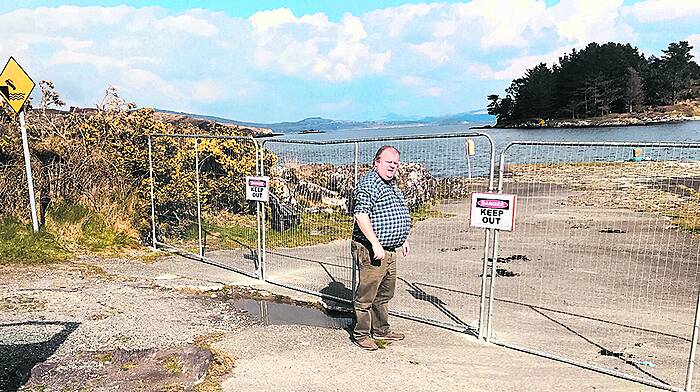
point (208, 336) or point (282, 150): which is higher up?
point (282, 150)

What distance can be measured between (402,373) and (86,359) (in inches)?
123

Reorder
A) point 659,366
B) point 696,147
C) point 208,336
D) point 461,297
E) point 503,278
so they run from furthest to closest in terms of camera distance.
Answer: point 503,278
point 461,297
point 208,336
point 659,366
point 696,147

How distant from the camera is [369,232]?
5309mm

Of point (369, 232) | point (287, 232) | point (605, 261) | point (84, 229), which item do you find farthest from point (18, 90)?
point (605, 261)

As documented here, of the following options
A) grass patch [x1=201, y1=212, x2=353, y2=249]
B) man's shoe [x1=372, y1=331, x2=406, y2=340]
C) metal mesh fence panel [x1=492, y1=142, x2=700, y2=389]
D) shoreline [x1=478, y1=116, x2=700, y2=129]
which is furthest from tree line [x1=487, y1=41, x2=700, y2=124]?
man's shoe [x1=372, y1=331, x2=406, y2=340]

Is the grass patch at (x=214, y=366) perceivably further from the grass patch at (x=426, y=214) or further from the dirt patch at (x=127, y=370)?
the grass patch at (x=426, y=214)

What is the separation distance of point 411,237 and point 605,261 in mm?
4008

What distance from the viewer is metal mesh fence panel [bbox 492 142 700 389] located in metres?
5.85

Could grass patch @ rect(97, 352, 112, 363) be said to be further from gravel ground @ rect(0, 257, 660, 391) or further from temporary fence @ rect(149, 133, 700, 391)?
temporary fence @ rect(149, 133, 700, 391)

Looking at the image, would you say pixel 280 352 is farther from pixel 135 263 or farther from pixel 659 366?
pixel 135 263

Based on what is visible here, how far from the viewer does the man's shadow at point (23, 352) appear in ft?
16.1

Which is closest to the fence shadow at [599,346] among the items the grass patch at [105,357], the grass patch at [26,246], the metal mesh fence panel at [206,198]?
the grass patch at [105,357]

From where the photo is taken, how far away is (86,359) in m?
5.36

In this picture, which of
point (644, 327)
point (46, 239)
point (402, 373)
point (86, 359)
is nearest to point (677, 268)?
point (644, 327)
